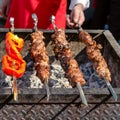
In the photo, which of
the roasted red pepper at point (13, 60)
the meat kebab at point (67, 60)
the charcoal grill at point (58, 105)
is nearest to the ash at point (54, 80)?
the meat kebab at point (67, 60)

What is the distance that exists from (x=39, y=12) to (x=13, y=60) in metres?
0.68

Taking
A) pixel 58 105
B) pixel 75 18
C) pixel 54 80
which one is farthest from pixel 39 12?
pixel 58 105

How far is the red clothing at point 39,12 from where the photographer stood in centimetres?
281

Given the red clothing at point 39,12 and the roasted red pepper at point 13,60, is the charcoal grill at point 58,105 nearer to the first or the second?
the roasted red pepper at point 13,60

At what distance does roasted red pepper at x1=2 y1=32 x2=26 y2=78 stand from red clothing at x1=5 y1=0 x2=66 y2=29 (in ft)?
1.22

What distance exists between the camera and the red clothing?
2.81 metres

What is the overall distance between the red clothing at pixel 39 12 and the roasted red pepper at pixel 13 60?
371mm

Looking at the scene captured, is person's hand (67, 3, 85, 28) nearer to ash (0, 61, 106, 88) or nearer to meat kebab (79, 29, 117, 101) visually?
meat kebab (79, 29, 117, 101)

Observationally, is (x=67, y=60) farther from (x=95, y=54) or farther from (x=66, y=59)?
(x=95, y=54)

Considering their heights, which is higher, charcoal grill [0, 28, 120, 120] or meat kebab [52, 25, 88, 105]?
meat kebab [52, 25, 88, 105]

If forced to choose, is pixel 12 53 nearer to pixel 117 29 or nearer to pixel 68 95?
pixel 68 95

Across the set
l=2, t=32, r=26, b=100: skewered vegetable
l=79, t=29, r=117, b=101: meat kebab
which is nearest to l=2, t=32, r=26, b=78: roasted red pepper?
l=2, t=32, r=26, b=100: skewered vegetable

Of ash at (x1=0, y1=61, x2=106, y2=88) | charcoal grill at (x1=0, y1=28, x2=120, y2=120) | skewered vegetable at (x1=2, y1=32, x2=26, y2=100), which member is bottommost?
charcoal grill at (x1=0, y1=28, x2=120, y2=120)

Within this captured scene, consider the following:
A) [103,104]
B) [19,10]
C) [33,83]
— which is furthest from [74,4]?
[103,104]
